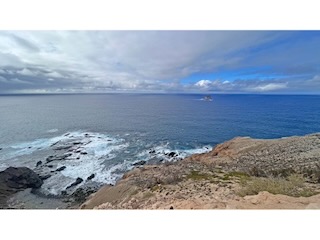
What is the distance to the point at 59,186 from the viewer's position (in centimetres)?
1125

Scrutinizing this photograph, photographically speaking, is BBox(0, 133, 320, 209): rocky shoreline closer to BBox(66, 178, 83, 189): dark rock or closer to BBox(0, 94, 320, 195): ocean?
BBox(66, 178, 83, 189): dark rock

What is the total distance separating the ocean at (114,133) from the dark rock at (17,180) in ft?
2.08

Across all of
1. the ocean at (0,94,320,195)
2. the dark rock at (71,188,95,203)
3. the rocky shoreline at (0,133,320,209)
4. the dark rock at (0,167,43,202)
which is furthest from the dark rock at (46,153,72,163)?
the rocky shoreline at (0,133,320,209)

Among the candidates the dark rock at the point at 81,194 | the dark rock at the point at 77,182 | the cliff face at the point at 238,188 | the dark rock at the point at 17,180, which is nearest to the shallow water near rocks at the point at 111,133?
the dark rock at the point at 77,182

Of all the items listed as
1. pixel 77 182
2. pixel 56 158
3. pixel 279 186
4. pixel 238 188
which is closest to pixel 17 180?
pixel 56 158

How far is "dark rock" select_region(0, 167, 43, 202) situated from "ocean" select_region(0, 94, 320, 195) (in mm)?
634

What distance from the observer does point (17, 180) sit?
11.0 meters

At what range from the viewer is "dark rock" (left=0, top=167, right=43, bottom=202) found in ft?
34.4

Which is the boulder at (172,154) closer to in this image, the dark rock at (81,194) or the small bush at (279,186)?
the dark rock at (81,194)

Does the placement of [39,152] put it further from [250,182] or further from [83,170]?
[250,182]

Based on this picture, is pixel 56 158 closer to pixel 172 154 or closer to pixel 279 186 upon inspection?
pixel 172 154

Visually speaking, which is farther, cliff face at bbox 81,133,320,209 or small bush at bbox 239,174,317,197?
small bush at bbox 239,174,317,197
